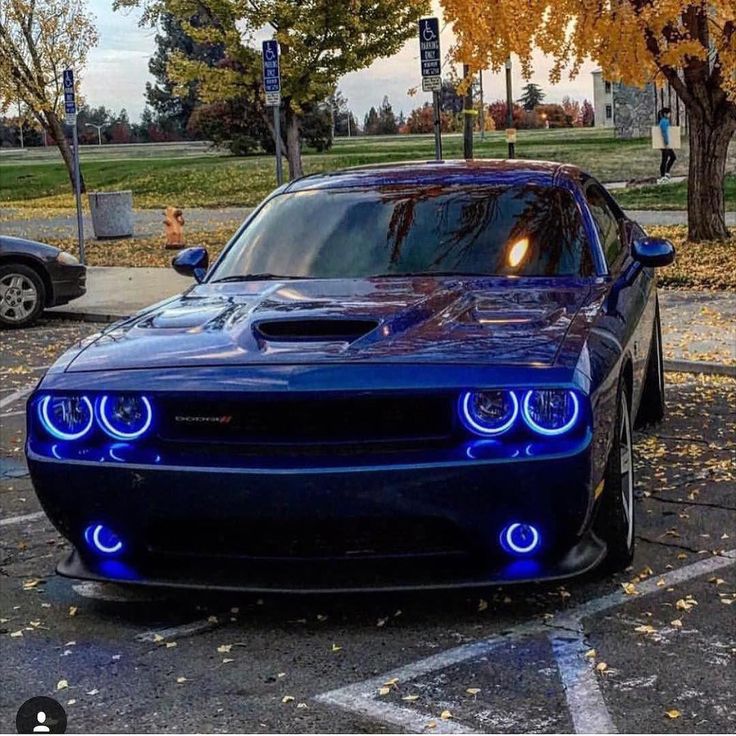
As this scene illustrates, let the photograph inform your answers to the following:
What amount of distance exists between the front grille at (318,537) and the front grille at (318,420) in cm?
25

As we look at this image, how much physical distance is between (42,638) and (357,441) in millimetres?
1278

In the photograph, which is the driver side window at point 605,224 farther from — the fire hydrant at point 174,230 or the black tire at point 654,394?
the fire hydrant at point 174,230

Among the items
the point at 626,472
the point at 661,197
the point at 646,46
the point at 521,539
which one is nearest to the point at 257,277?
the point at 626,472

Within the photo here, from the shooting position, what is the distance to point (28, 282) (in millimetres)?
13812

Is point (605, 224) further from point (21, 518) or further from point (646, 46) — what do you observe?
point (646, 46)

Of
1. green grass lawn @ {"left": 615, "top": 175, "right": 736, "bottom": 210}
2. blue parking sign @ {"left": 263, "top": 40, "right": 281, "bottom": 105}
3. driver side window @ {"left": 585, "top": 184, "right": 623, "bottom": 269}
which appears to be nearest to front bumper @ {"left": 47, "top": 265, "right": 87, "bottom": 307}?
blue parking sign @ {"left": 263, "top": 40, "right": 281, "bottom": 105}

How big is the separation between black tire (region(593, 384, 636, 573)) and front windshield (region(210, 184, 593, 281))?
2.75 feet

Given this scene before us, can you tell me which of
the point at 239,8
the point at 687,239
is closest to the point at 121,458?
the point at 687,239

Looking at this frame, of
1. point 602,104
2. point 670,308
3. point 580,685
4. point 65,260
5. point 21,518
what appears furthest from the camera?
point 602,104

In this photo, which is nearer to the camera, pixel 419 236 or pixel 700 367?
pixel 419 236

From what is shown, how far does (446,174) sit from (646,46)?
10469mm

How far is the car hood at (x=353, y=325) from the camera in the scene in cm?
431

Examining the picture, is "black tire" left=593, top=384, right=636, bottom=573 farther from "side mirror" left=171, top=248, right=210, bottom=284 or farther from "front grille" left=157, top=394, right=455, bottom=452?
"side mirror" left=171, top=248, right=210, bottom=284

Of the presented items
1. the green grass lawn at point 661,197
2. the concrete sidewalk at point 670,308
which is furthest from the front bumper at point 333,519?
the green grass lawn at point 661,197
